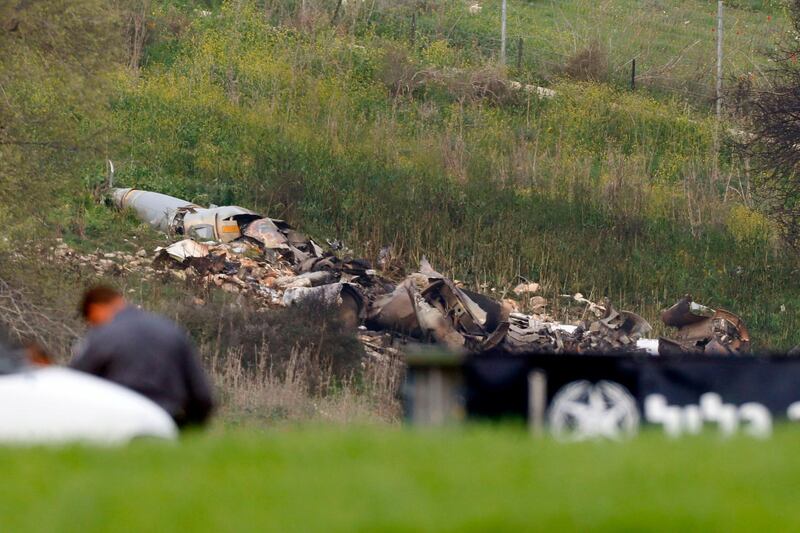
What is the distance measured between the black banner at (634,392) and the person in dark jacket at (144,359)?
5.84 ft

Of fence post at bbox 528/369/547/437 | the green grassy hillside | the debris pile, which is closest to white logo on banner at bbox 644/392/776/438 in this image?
fence post at bbox 528/369/547/437

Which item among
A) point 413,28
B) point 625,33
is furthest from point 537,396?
point 625,33

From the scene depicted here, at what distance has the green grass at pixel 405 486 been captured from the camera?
609cm

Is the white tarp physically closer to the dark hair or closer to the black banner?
the dark hair

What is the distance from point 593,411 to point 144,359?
2.80 m

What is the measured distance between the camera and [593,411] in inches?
345

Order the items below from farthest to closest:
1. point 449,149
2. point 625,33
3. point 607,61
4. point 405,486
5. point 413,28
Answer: point 625,33 → point 413,28 → point 607,61 → point 449,149 → point 405,486

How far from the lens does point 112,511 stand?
6207 millimetres

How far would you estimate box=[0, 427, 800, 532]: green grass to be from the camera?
6090 millimetres

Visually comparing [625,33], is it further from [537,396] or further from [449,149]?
[537,396]

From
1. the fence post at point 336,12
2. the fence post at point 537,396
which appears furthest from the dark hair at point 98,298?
the fence post at point 336,12

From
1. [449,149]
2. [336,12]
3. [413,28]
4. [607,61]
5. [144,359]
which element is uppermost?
[336,12]

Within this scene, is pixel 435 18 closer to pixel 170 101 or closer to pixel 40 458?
pixel 170 101

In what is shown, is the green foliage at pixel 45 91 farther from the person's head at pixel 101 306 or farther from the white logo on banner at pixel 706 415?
the white logo on banner at pixel 706 415
